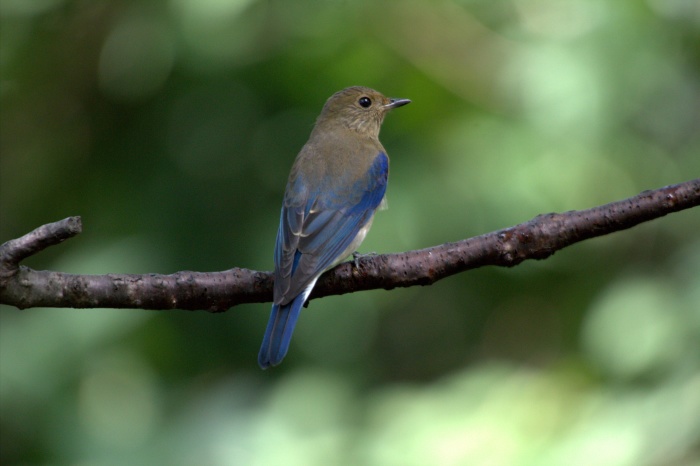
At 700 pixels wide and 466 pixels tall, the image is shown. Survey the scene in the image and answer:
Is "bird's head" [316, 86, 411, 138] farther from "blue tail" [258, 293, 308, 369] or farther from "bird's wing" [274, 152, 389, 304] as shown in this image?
"blue tail" [258, 293, 308, 369]

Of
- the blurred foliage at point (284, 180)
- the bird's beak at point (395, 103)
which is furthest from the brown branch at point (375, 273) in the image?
the bird's beak at point (395, 103)

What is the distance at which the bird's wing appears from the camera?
371 cm

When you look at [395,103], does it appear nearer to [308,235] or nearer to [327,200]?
[327,200]

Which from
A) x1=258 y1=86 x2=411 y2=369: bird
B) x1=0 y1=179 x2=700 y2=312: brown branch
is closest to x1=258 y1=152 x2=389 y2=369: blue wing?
x1=258 y1=86 x2=411 y2=369: bird

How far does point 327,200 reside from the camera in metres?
4.39

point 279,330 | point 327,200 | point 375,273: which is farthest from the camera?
point 327,200

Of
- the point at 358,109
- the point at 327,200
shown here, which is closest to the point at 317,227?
the point at 327,200

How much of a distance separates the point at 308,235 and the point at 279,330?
59 cm

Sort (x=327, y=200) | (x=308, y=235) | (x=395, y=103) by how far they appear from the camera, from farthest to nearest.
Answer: (x=395, y=103)
(x=327, y=200)
(x=308, y=235)

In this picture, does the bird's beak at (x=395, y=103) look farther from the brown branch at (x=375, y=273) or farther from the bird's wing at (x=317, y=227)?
the brown branch at (x=375, y=273)

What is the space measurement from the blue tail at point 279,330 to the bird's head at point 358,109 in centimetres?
182

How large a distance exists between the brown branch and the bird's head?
6.12ft

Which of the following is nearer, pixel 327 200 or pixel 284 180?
pixel 327 200

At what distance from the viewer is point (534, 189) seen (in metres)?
5.01
